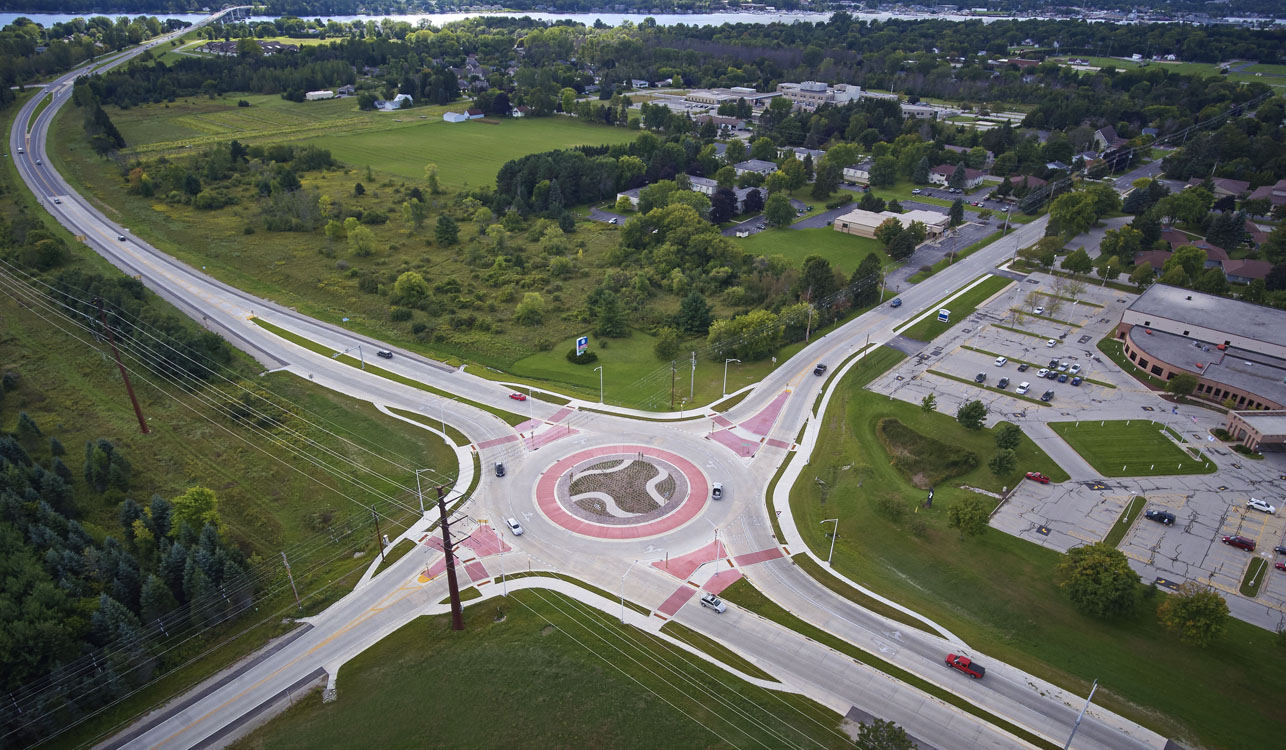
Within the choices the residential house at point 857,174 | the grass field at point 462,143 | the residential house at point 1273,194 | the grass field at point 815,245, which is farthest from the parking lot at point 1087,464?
the grass field at point 462,143

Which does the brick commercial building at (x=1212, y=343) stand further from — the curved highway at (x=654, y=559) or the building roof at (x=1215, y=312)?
the curved highway at (x=654, y=559)

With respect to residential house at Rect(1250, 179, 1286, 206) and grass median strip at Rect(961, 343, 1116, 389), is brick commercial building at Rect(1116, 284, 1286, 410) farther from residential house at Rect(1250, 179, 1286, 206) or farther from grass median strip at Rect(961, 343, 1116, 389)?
residential house at Rect(1250, 179, 1286, 206)

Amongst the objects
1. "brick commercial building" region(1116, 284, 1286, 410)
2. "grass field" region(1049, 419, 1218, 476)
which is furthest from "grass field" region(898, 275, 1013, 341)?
"grass field" region(1049, 419, 1218, 476)

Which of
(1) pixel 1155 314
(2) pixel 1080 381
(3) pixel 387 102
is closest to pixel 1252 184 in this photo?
(1) pixel 1155 314

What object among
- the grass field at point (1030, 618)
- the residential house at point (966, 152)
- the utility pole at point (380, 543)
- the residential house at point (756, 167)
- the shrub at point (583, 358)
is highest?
the residential house at point (966, 152)

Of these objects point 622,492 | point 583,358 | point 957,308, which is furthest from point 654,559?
point 957,308

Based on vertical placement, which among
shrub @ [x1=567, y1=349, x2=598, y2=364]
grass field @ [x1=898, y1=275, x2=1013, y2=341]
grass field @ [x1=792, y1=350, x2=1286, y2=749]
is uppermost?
grass field @ [x1=898, y1=275, x2=1013, y2=341]
